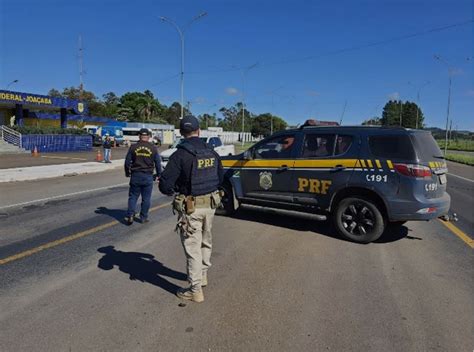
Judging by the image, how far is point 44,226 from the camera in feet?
23.7

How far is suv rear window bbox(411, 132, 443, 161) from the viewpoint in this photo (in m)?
6.12

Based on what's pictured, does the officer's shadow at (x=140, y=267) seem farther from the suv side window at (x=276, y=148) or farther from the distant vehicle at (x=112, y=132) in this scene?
the distant vehicle at (x=112, y=132)

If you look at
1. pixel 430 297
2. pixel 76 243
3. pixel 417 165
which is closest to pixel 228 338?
pixel 430 297

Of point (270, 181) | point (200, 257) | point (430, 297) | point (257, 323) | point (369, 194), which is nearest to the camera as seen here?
point (257, 323)

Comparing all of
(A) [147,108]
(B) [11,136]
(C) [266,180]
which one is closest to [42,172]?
(C) [266,180]

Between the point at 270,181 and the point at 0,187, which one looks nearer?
Answer: the point at 270,181

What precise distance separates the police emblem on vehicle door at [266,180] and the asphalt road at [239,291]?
56cm

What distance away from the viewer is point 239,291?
4391 millimetres

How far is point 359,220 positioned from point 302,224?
1.46 m

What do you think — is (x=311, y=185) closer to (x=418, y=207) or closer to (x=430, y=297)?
(x=418, y=207)

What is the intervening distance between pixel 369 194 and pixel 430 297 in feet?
7.73

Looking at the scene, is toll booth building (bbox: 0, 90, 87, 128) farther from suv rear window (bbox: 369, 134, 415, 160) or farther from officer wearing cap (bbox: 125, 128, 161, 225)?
suv rear window (bbox: 369, 134, 415, 160)

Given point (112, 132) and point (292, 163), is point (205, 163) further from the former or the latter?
point (112, 132)

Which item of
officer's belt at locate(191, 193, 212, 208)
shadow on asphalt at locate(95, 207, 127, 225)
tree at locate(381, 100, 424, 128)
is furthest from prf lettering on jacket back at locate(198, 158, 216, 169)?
tree at locate(381, 100, 424, 128)
